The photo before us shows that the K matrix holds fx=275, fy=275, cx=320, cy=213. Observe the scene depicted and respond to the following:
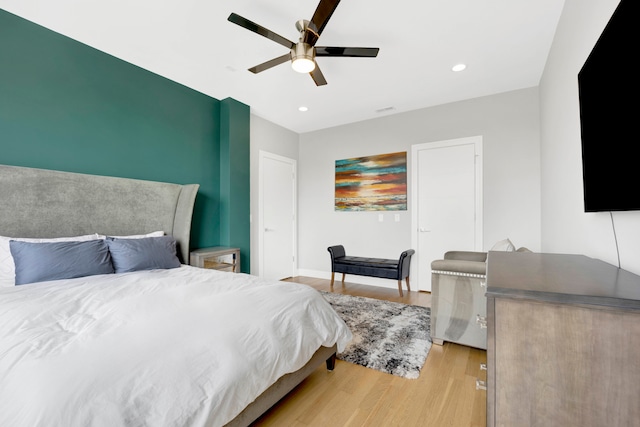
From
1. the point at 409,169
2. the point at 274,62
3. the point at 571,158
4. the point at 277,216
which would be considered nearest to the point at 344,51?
the point at 274,62

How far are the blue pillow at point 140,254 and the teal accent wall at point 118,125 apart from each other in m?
0.87

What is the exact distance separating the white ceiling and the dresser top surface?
6.91ft

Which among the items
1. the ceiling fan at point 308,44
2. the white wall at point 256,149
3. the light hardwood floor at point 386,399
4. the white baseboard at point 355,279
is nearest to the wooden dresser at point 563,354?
the light hardwood floor at point 386,399

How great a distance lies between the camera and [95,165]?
2752 millimetres

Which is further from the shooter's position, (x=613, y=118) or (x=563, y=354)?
(x=613, y=118)

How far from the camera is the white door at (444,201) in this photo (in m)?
3.82

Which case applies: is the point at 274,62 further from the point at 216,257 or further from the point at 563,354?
the point at 563,354

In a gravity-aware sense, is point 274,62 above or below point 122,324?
above

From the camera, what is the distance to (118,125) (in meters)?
2.92

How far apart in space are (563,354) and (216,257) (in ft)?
11.9

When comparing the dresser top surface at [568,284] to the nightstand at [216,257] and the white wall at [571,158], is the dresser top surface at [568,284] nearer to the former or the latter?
the white wall at [571,158]

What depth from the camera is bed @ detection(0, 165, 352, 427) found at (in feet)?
2.82

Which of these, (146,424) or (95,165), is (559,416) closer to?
(146,424)

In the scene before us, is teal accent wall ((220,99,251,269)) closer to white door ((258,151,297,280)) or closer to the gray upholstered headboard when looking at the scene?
white door ((258,151,297,280))
